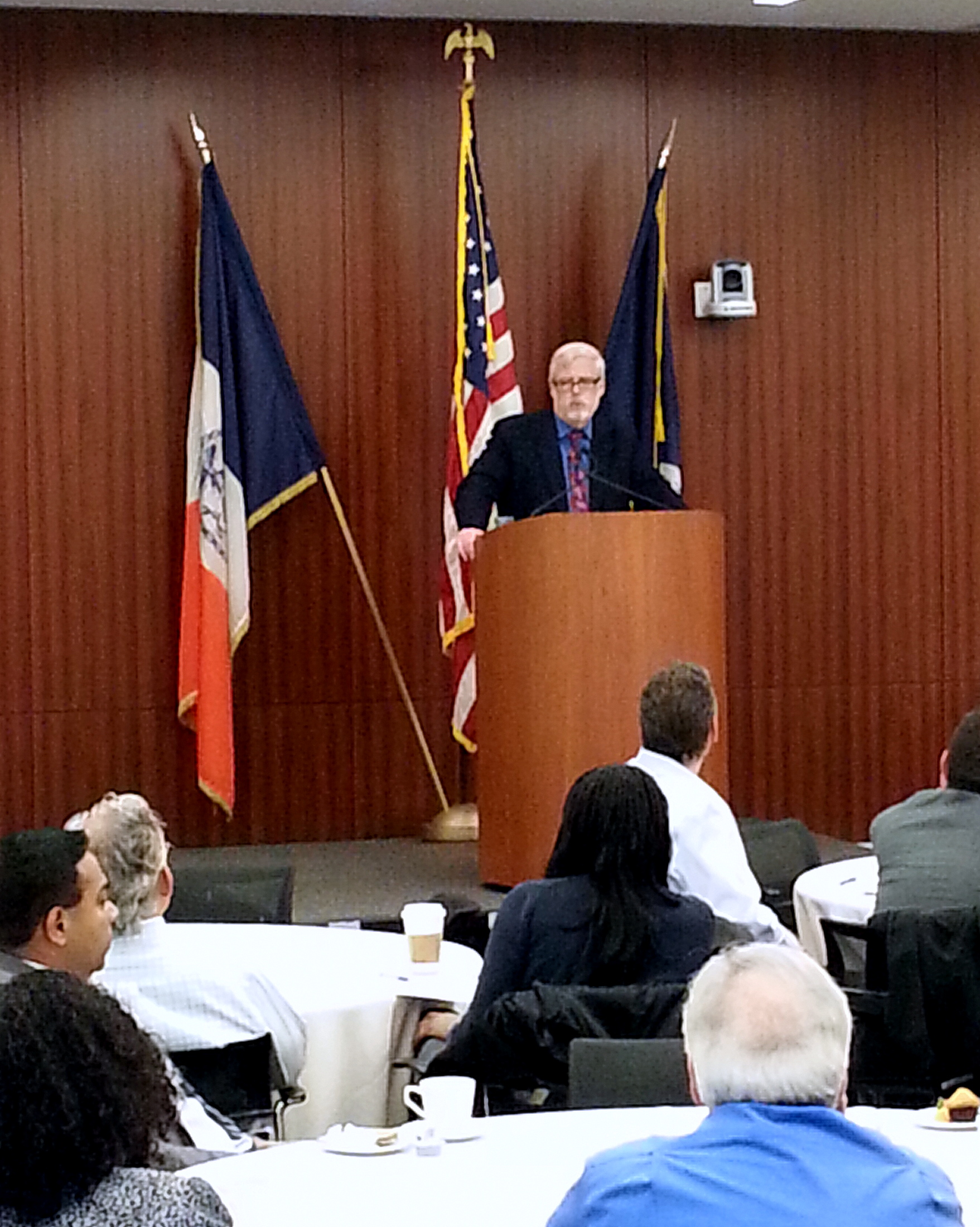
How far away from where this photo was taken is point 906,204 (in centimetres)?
820

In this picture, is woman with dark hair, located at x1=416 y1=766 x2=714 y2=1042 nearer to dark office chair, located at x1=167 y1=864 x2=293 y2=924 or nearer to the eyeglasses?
dark office chair, located at x1=167 y1=864 x2=293 y2=924

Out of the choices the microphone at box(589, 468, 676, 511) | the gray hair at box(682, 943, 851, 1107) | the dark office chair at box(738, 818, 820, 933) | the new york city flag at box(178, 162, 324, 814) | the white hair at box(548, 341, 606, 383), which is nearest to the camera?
the gray hair at box(682, 943, 851, 1107)

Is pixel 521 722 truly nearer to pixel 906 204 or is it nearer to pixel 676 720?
pixel 676 720

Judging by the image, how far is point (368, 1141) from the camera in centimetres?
241

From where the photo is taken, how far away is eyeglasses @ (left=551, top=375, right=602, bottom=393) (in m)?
6.00

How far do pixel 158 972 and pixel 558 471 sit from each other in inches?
132

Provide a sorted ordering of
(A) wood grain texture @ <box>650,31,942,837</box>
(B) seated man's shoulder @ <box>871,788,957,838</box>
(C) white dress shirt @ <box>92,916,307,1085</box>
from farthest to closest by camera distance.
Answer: (A) wood grain texture @ <box>650,31,942,837</box>
(B) seated man's shoulder @ <box>871,788,957,838</box>
(C) white dress shirt @ <box>92,916,307,1085</box>

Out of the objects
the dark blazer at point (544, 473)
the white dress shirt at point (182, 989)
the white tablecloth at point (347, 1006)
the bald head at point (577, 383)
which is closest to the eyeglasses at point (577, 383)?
the bald head at point (577, 383)

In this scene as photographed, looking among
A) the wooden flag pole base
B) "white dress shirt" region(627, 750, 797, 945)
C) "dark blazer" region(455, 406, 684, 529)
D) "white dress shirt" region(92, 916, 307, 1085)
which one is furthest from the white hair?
"white dress shirt" region(92, 916, 307, 1085)

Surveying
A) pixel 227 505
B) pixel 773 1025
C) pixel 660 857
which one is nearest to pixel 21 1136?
pixel 773 1025

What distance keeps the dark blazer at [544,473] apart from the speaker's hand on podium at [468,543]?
260mm

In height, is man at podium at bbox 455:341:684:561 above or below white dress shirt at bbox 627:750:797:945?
above

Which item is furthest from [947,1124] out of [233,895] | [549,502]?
[549,502]

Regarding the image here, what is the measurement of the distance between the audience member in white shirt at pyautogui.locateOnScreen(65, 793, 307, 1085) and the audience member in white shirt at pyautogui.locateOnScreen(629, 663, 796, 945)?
41.6 inches
